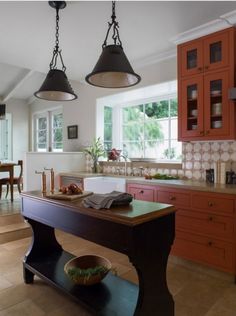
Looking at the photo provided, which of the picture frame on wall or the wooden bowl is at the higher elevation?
the picture frame on wall

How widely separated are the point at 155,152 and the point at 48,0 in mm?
2737

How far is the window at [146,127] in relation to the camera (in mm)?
4078

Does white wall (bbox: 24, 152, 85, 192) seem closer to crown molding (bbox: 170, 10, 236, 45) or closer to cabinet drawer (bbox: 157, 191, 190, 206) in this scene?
cabinet drawer (bbox: 157, 191, 190, 206)

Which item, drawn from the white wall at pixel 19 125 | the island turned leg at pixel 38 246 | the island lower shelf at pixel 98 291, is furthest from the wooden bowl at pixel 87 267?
the white wall at pixel 19 125

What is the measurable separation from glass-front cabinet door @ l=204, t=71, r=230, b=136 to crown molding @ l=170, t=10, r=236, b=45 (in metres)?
0.50

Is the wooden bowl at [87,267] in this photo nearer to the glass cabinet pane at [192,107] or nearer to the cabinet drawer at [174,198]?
the cabinet drawer at [174,198]

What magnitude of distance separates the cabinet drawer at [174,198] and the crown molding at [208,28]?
1.87 metres

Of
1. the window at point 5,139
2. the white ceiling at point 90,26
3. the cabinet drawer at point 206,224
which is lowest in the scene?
the cabinet drawer at point 206,224

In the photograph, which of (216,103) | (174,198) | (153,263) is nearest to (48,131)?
(174,198)

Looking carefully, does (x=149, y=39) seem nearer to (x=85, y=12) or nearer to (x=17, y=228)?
(x=85, y=12)

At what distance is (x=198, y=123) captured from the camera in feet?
9.67

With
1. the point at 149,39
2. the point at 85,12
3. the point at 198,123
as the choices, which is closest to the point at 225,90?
the point at 198,123

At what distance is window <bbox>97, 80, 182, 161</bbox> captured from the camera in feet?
13.4

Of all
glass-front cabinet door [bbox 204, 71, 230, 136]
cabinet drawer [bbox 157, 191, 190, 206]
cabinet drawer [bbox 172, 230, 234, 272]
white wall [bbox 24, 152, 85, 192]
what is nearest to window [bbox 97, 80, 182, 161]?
white wall [bbox 24, 152, 85, 192]
